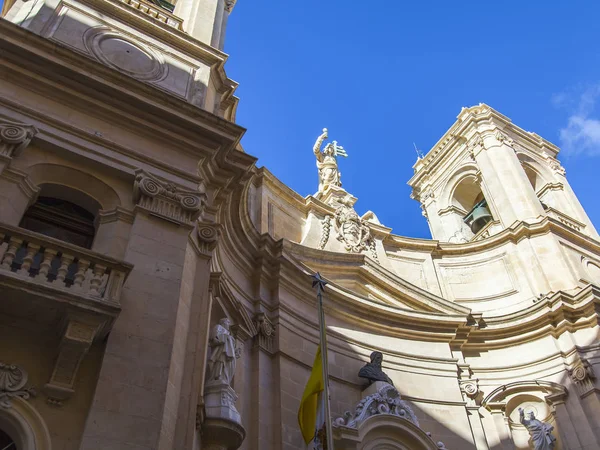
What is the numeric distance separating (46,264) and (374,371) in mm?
7951

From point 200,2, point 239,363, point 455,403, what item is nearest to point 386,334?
point 455,403

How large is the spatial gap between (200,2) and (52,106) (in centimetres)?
709

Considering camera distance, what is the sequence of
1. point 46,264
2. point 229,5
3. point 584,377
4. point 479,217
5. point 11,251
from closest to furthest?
point 11,251 < point 46,264 < point 584,377 < point 229,5 < point 479,217

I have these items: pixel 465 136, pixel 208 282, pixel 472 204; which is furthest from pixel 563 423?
pixel 465 136

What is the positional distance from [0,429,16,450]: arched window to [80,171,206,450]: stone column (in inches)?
29.9

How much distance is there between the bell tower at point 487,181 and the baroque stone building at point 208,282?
0.22 meters

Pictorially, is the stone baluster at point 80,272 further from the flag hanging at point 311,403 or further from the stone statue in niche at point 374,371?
the stone statue in niche at point 374,371

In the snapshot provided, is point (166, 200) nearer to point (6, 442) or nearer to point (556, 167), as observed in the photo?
point (6, 442)

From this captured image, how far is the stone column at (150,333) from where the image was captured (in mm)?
6852

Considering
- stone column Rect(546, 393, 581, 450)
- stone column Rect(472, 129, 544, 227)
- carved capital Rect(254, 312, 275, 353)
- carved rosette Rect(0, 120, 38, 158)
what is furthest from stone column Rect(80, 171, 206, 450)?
stone column Rect(472, 129, 544, 227)

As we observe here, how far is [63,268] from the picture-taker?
7379 mm

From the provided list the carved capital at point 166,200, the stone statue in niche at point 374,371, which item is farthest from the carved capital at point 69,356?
the stone statue in niche at point 374,371

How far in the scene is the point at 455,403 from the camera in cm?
1409

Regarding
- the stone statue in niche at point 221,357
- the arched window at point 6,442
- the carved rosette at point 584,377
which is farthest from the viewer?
the carved rosette at point 584,377
